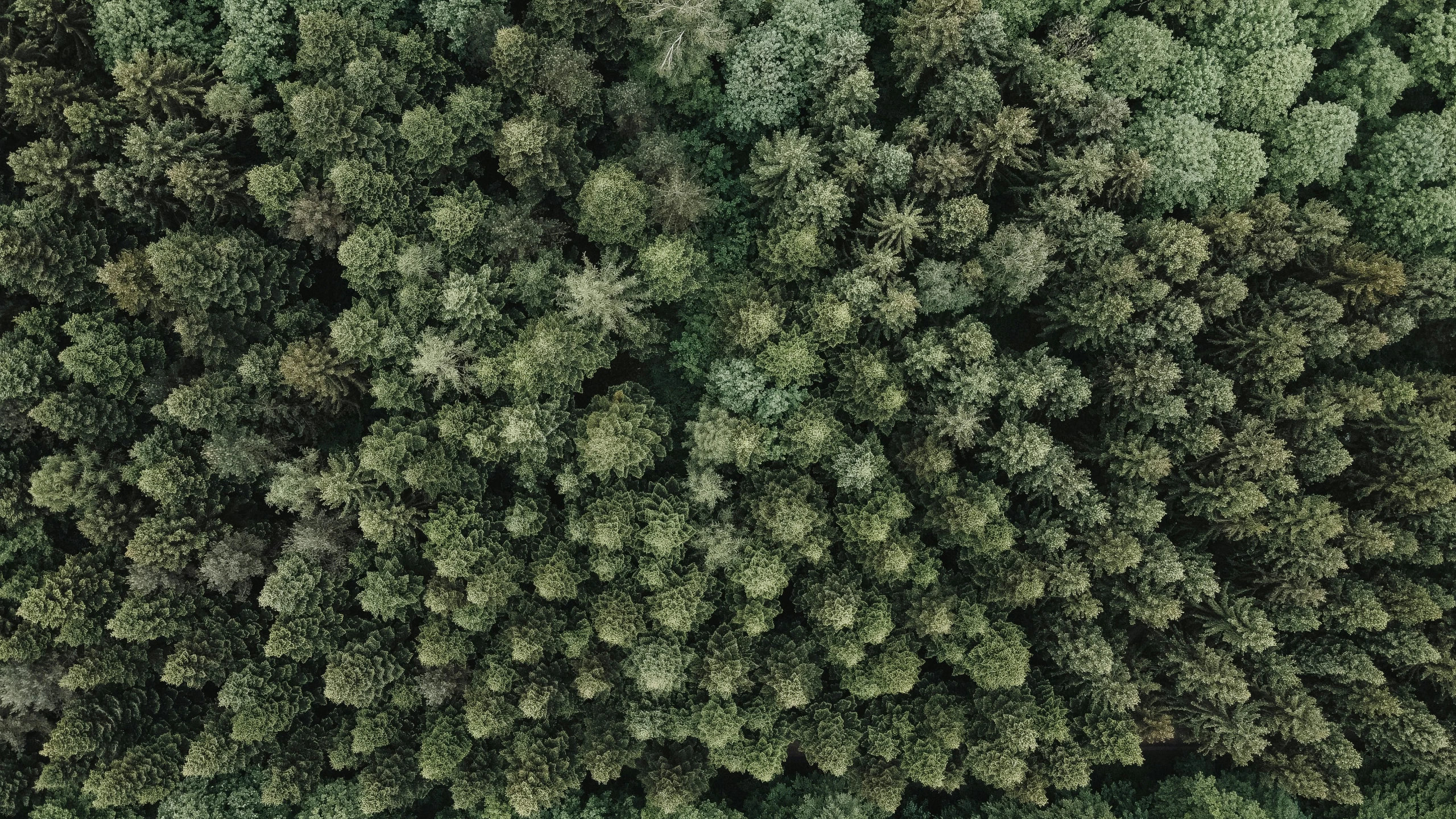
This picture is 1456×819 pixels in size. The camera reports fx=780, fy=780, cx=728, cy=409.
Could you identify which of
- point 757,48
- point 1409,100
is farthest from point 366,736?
point 1409,100

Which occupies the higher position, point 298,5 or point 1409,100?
point 1409,100

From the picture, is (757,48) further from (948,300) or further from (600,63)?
(948,300)

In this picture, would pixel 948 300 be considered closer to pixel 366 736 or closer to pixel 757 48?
pixel 757 48

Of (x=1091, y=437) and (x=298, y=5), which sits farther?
(x=1091, y=437)

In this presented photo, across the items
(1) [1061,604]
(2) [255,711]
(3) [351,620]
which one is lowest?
(2) [255,711]

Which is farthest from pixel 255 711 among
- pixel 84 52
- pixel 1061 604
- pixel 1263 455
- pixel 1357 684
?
pixel 1357 684

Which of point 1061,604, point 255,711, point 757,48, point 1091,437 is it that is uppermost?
point 757,48
